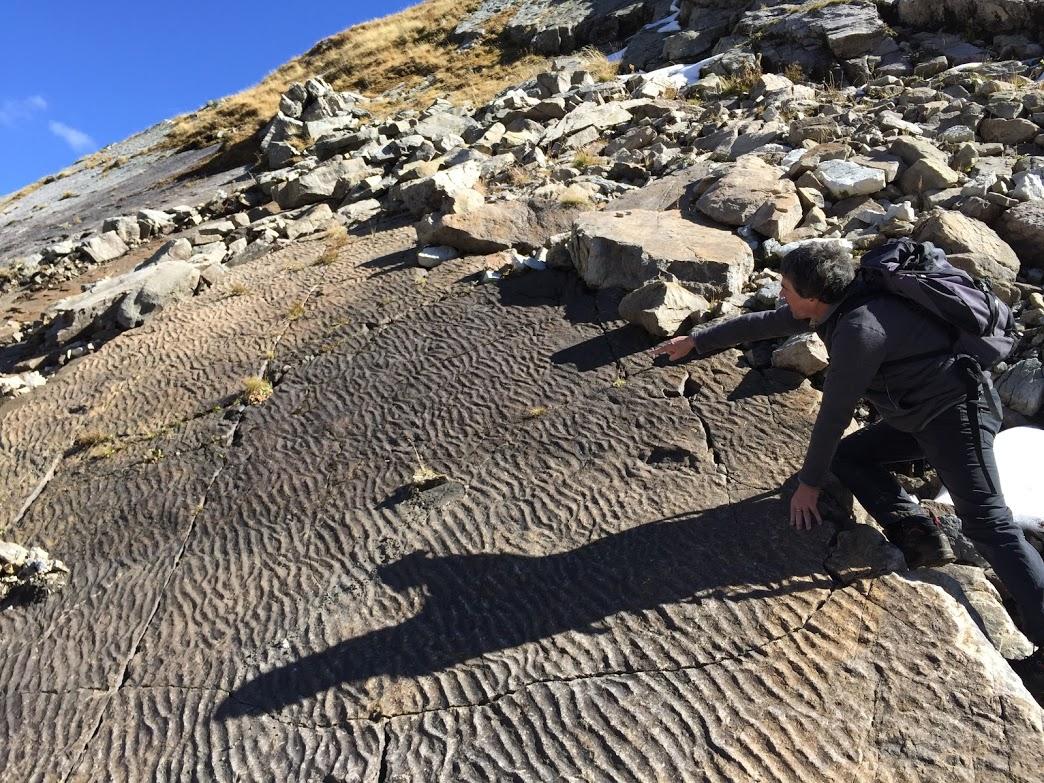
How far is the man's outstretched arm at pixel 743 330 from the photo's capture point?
399 cm

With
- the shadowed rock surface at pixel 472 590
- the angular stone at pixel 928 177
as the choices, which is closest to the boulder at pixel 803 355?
the shadowed rock surface at pixel 472 590

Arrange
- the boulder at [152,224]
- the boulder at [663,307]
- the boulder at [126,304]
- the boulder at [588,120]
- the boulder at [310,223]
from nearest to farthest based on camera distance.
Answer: the boulder at [663,307] < the boulder at [126,304] < the boulder at [310,223] < the boulder at [588,120] < the boulder at [152,224]

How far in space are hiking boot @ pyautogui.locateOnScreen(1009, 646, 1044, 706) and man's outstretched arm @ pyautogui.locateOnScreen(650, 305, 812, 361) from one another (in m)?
1.95

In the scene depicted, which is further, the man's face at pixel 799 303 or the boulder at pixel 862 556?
the boulder at pixel 862 556

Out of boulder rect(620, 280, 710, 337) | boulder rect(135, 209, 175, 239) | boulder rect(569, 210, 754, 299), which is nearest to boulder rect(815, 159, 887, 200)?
boulder rect(569, 210, 754, 299)

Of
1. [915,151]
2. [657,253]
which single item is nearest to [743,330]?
[657,253]

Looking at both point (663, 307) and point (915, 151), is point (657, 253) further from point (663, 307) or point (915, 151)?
point (915, 151)

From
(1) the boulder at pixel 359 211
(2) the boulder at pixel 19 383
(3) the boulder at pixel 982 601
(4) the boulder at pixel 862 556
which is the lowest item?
(3) the boulder at pixel 982 601

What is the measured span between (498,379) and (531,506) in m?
1.60

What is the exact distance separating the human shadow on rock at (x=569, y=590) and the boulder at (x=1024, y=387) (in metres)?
1.89

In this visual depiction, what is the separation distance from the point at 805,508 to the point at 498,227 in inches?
218

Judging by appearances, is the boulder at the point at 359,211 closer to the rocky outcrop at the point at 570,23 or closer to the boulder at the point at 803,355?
the boulder at the point at 803,355

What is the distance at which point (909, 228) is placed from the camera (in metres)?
6.35

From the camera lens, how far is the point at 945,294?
3.21m
